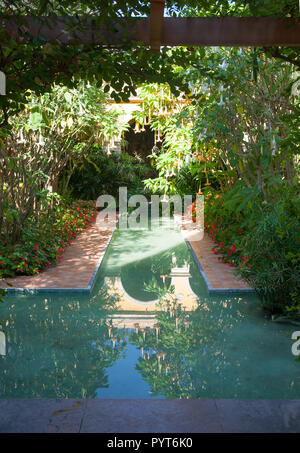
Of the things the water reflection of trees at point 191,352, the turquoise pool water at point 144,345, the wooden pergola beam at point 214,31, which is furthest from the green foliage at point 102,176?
the wooden pergola beam at point 214,31

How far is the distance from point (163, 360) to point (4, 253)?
380 cm

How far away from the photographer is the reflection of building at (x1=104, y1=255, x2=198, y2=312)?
6.31 m

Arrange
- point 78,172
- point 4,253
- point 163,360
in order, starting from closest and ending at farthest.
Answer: point 163,360 < point 4,253 < point 78,172

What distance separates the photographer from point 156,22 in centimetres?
320

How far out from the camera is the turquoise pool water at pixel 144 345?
4.05m

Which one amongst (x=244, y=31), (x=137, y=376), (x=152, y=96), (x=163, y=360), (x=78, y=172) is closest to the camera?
(x=244, y=31)

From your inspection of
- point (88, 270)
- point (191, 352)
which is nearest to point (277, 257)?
point (191, 352)

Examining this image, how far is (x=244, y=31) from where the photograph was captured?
11.5 ft

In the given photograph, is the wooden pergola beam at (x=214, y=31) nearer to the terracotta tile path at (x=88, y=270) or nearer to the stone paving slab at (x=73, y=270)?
the terracotta tile path at (x=88, y=270)

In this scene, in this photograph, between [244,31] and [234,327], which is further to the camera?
[234,327]

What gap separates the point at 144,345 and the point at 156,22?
10.7 feet

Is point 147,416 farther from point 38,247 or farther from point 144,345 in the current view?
point 38,247
